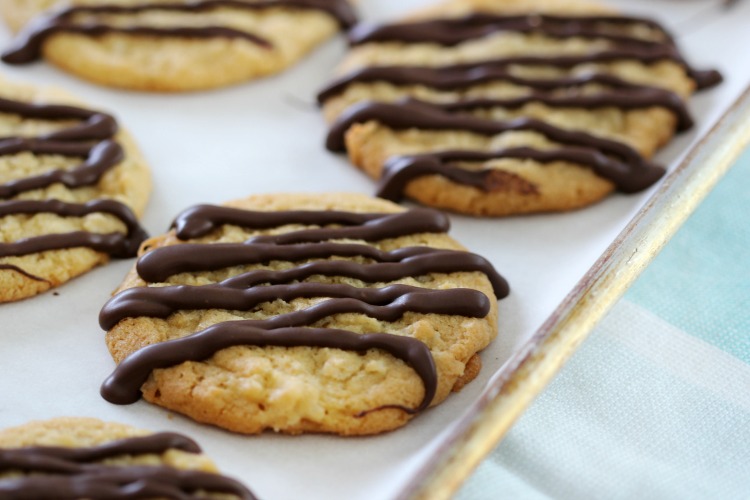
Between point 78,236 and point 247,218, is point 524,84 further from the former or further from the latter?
point 78,236

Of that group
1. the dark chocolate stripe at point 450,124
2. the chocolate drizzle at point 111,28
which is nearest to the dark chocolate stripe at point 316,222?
the dark chocolate stripe at point 450,124

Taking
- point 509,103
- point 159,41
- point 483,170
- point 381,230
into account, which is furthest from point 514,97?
point 159,41

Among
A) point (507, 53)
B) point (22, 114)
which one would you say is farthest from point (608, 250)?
point (22, 114)

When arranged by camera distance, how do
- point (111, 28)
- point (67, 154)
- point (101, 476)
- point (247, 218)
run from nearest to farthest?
point (101, 476), point (247, 218), point (67, 154), point (111, 28)

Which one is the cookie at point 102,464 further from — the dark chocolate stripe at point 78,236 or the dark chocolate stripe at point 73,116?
the dark chocolate stripe at point 73,116

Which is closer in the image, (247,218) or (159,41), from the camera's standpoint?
(247,218)

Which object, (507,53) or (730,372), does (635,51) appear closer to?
(507,53)

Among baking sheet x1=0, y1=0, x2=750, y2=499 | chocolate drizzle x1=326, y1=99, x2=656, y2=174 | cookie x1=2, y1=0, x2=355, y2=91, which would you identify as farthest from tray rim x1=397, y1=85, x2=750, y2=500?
cookie x1=2, y1=0, x2=355, y2=91
